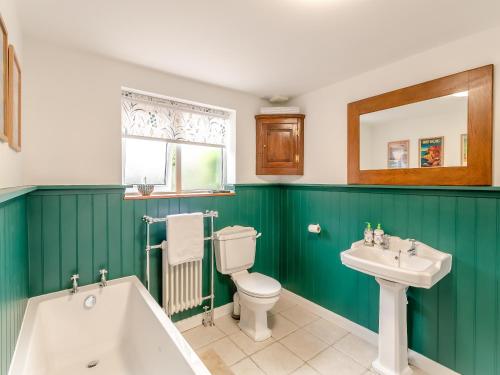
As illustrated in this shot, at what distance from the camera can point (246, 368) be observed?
6.18 feet

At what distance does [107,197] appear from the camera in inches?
77.0

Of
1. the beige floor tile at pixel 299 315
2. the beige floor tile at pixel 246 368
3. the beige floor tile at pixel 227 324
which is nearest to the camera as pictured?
the beige floor tile at pixel 246 368

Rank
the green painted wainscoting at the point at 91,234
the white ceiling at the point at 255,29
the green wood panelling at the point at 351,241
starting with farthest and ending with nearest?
the green painted wainscoting at the point at 91,234 < the green wood panelling at the point at 351,241 < the white ceiling at the point at 255,29

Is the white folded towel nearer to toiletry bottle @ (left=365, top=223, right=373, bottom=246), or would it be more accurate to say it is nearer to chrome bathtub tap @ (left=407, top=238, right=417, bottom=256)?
toiletry bottle @ (left=365, top=223, right=373, bottom=246)

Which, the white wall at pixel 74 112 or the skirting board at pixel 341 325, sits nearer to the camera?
the white wall at pixel 74 112

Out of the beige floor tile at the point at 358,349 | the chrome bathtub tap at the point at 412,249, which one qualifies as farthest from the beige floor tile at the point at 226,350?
the chrome bathtub tap at the point at 412,249

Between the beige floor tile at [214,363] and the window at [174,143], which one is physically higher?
the window at [174,143]

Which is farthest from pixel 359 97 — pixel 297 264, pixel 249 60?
pixel 297 264

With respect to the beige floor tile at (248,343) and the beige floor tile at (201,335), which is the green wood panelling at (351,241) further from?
the beige floor tile at (248,343)

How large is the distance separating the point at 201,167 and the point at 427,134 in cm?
198

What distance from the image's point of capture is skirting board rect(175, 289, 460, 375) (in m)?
1.84

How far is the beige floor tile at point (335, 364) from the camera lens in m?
1.86

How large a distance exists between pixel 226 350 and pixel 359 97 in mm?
2467

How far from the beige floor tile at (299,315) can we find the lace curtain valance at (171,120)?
6.31 feet
